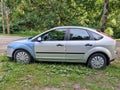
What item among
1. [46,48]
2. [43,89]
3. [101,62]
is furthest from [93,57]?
[43,89]

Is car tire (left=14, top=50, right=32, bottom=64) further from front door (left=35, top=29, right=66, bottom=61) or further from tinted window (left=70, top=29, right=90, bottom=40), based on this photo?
tinted window (left=70, top=29, right=90, bottom=40)

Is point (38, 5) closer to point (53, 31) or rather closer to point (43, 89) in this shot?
point (53, 31)

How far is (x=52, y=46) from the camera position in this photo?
26.6 feet

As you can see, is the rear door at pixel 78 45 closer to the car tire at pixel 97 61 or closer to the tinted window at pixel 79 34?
the tinted window at pixel 79 34

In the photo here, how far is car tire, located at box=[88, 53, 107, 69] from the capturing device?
7949 mm

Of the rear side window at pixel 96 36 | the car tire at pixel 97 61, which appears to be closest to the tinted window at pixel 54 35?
the rear side window at pixel 96 36

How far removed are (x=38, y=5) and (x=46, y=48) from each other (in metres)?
17.0

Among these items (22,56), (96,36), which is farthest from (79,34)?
(22,56)

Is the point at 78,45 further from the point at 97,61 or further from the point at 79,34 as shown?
the point at 97,61

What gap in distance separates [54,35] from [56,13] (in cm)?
1423

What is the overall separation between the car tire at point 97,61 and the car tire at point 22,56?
2.21 metres

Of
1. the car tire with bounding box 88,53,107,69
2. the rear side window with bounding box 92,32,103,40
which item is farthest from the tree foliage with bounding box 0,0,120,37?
the car tire with bounding box 88,53,107,69

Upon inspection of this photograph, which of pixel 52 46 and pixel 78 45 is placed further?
pixel 52 46

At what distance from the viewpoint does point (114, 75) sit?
7320mm
